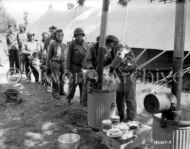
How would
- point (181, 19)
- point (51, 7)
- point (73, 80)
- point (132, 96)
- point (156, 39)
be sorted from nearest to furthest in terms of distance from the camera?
1. point (181, 19)
2. point (132, 96)
3. point (73, 80)
4. point (156, 39)
5. point (51, 7)

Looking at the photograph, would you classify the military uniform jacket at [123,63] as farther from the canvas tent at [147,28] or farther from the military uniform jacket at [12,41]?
the military uniform jacket at [12,41]

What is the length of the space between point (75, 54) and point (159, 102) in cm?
342

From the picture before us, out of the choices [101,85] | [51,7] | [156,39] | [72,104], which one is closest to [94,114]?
[101,85]

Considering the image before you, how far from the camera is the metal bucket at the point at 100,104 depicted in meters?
4.32

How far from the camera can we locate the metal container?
8.74 feet

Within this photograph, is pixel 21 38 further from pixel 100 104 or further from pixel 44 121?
pixel 100 104

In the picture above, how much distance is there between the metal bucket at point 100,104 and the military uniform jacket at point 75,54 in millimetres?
1562

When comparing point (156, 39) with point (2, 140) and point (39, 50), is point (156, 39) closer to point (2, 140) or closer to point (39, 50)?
point (39, 50)

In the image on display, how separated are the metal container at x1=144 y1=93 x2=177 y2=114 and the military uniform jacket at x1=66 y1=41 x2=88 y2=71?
316cm

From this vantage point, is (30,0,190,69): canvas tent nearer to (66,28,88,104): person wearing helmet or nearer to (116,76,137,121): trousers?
(66,28,88,104): person wearing helmet

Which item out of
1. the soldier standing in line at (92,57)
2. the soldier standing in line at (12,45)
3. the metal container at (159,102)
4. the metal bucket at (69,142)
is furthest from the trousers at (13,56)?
the metal container at (159,102)

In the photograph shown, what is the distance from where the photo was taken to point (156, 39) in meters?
8.17

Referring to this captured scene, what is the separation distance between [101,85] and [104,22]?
1073mm

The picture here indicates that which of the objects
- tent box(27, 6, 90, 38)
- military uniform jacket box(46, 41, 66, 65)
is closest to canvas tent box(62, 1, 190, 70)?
military uniform jacket box(46, 41, 66, 65)
